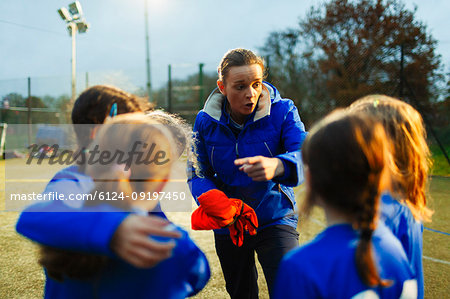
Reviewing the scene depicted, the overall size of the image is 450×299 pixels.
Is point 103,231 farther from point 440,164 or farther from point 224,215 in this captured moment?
point 440,164

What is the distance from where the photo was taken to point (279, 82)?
15.7 meters

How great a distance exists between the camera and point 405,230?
1222mm

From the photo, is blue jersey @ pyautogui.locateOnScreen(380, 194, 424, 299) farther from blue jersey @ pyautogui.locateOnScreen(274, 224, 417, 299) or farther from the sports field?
the sports field

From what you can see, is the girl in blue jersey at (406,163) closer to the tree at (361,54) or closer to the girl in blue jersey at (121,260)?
the girl in blue jersey at (121,260)

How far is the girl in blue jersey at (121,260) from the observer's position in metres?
1.09

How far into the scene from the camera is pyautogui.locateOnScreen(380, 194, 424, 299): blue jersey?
1.21 metres

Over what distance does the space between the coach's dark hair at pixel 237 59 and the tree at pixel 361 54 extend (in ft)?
26.6

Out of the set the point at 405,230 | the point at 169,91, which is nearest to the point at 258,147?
the point at 405,230

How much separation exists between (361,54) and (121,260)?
14.6 m

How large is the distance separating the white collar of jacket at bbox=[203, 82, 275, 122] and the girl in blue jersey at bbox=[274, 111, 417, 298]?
36.6 inches

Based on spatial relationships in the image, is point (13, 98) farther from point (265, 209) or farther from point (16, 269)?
point (265, 209)

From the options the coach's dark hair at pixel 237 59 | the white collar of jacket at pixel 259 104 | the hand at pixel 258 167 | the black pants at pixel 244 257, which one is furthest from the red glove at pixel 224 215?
the coach's dark hair at pixel 237 59

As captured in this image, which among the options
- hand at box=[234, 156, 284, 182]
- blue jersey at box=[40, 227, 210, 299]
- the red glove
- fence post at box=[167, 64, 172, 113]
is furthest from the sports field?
fence post at box=[167, 64, 172, 113]

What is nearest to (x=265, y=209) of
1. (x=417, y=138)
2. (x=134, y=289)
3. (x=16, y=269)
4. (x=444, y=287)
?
(x=417, y=138)
